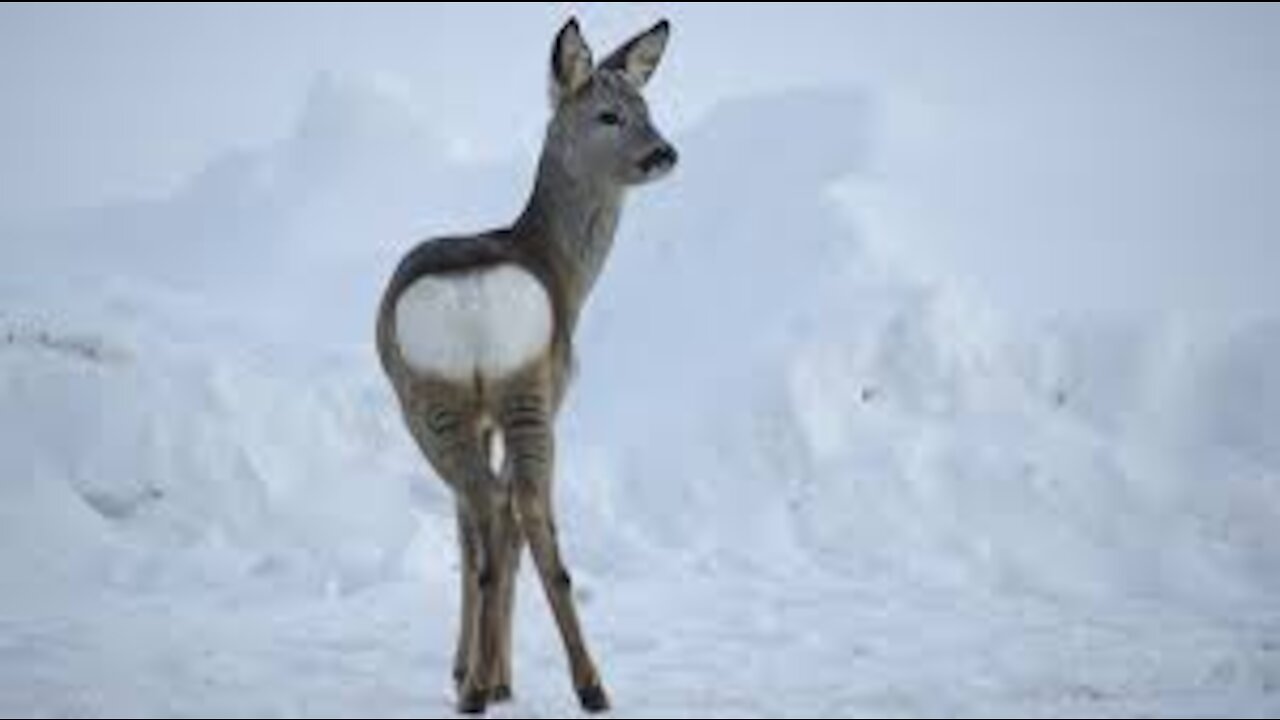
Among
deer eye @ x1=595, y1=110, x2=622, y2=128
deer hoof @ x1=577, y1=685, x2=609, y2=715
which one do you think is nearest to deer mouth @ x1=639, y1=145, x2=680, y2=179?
deer eye @ x1=595, y1=110, x2=622, y2=128

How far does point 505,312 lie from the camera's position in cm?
605

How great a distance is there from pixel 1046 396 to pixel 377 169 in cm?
1330

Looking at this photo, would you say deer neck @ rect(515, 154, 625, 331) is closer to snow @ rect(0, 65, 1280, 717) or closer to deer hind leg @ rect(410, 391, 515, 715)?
deer hind leg @ rect(410, 391, 515, 715)

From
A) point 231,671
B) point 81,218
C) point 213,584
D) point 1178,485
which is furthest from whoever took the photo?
point 81,218

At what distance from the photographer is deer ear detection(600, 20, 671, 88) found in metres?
7.09

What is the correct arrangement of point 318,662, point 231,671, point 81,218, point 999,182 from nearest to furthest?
point 231,671 < point 318,662 < point 999,182 < point 81,218

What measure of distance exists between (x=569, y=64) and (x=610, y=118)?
0.95 ft

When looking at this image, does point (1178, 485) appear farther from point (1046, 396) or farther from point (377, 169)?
point (377, 169)

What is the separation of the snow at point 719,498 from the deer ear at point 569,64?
252 centimetres

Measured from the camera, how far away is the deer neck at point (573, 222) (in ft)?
22.4

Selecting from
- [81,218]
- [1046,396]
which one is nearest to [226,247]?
[81,218]

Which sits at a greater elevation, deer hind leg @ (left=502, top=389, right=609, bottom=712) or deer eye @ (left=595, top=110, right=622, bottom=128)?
deer eye @ (left=595, top=110, right=622, bottom=128)

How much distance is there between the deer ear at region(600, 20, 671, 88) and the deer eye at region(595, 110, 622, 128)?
267mm

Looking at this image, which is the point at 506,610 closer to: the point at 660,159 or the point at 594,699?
the point at 594,699
